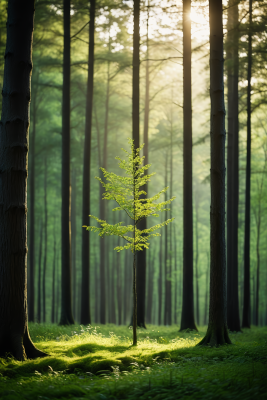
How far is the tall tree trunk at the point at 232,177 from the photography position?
12.2 m

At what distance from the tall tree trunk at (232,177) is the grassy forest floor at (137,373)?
6.06 m

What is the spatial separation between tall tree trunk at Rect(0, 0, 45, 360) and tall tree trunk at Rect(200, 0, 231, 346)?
386 cm

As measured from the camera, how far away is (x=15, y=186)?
5883mm

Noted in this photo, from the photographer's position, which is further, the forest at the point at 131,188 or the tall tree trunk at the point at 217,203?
the tall tree trunk at the point at 217,203

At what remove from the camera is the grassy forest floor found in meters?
3.92

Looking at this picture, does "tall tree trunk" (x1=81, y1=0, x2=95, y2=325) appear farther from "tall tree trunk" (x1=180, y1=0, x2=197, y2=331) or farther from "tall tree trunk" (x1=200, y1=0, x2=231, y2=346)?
"tall tree trunk" (x1=200, y1=0, x2=231, y2=346)

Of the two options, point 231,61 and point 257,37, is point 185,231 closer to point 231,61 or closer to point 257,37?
point 231,61

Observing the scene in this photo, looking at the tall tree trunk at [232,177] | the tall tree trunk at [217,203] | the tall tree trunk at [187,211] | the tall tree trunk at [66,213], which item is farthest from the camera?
the tall tree trunk at [232,177]

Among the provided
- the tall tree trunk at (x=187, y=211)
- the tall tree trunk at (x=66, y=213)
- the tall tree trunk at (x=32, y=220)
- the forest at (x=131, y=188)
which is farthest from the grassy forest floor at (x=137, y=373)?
the tall tree trunk at (x=32, y=220)

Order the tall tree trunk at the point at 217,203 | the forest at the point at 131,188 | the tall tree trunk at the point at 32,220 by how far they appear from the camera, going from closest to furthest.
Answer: the forest at the point at 131,188
the tall tree trunk at the point at 217,203
the tall tree trunk at the point at 32,220

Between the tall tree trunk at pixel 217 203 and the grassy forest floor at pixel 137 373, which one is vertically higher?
the tall tree trunk at pixel 217 203

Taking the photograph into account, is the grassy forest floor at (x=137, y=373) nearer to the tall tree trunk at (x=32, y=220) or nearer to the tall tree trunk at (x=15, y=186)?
the tall tree trunk at (x=15, y=186)

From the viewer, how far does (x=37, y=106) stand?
18.2 m

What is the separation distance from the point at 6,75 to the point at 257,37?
1020cm
